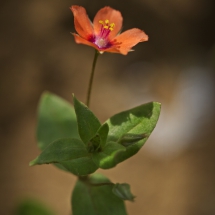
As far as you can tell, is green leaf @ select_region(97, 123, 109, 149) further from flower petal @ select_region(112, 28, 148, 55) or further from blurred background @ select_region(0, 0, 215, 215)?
blurred background @ select_region(0, 0, 215, 215)

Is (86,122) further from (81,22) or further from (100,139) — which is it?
(81,22)

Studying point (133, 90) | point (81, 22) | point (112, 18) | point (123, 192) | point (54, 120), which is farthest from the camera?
point (133, 90)

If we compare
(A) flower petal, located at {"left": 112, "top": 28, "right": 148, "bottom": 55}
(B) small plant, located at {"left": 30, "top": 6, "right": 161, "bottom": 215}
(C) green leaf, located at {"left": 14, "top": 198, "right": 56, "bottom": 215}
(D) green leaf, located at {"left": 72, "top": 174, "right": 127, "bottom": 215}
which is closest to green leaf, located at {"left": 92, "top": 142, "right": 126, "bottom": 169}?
(B) small plant, located at {"left": 30, "top": 6, "right": 161, "bottom": 215}

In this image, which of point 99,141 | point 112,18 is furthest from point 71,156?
point 112,18

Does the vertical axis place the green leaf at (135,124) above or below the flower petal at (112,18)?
below

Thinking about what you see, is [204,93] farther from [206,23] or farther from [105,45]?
[105,45]

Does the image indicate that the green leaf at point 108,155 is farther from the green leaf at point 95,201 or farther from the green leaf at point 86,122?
the green leaf at point 95,201

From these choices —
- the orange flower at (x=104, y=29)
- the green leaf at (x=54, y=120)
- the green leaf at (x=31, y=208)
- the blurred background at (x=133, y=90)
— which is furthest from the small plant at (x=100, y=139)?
the blurred background at (x=133, y=90)
